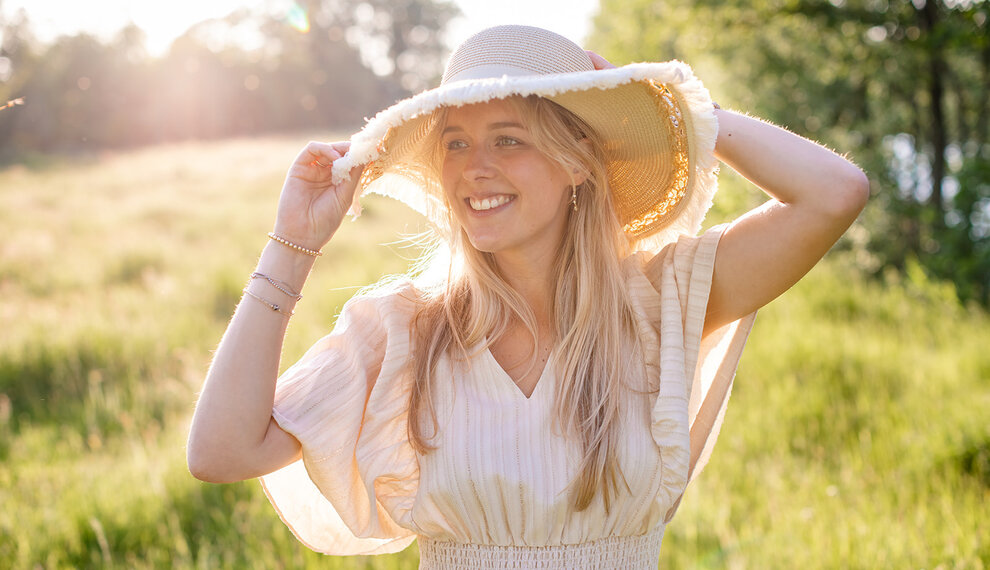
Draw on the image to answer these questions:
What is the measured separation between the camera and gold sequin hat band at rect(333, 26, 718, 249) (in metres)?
1.68

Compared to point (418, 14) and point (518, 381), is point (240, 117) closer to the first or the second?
point (418, 14)

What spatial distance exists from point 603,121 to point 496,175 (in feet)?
1.09

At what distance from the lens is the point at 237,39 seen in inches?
1236

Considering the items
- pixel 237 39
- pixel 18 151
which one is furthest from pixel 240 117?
pixel 18 151

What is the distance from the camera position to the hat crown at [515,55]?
1837 millimetres

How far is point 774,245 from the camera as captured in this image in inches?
72.9

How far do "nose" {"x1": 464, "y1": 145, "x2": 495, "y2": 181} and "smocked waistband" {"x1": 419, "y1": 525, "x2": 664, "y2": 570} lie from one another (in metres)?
0.94

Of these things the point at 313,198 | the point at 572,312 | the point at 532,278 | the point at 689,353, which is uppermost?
the point at 313,198

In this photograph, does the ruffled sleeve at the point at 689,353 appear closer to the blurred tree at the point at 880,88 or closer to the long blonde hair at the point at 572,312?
the long blonde hair at the point at 572,312

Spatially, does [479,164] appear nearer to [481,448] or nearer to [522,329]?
[522,329]

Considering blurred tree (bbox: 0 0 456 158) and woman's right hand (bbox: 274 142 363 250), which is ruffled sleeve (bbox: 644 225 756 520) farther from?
blurred tree (bbox: 0 0 456 158)

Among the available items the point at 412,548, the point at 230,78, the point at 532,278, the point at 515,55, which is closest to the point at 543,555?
the point at 532,278

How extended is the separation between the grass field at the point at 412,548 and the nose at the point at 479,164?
0.63 meters

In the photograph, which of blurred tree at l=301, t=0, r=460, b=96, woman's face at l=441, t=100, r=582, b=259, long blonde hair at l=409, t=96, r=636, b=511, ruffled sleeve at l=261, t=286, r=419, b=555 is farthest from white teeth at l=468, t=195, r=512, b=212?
blurred tree at l=301, t=0, r=460, b=96
